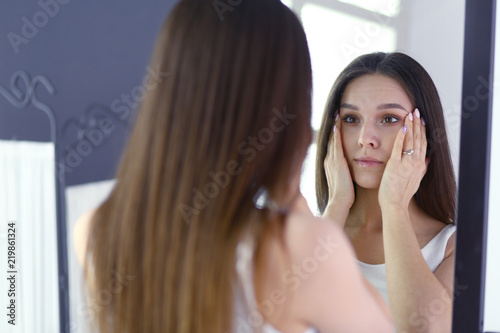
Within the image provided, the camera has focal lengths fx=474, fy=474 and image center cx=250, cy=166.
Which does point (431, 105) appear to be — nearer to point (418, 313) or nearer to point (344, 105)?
point (344, 105)

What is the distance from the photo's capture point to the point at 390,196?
2.13 feet

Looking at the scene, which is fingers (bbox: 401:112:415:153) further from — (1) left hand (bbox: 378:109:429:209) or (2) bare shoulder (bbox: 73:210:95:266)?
(2) bare shoulder (bbox: 73:210:95:266)

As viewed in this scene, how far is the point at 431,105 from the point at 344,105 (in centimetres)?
13

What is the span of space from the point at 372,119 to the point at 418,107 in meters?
0.08

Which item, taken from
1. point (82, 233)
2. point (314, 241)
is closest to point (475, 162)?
point (314, 241)

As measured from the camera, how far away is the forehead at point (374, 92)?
25.9 inches

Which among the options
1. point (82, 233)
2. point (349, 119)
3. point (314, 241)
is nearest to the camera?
point (314, 241)

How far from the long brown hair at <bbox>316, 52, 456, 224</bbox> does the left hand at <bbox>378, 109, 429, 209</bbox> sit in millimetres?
23

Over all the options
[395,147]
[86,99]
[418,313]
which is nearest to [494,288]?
[418,313]

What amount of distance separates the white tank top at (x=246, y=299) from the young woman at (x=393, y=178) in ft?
0.76

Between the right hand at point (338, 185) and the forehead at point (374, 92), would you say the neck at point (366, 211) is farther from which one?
the forehead at point (374, 92)

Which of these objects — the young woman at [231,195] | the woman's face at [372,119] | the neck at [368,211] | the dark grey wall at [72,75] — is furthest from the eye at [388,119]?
the dark grey wall at [72,75]

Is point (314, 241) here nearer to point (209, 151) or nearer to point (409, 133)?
point (209, 151)

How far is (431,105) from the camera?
67 centimetres
